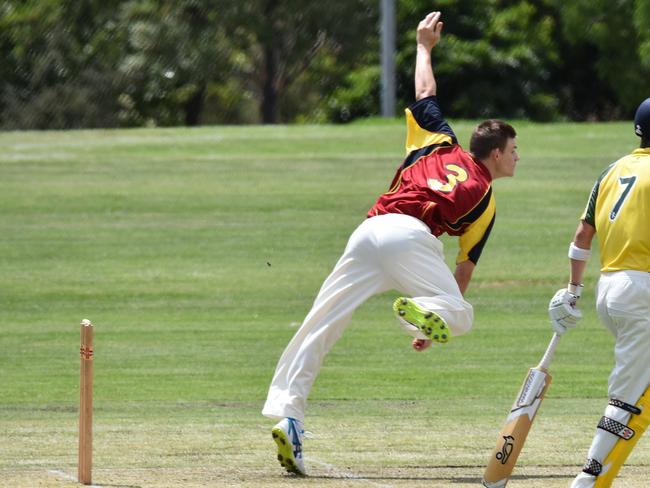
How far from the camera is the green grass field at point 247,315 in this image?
974 centimetres

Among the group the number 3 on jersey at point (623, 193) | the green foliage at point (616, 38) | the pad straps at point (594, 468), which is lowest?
the green foliage at point (616, 38)

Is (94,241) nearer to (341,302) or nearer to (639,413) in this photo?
(341,302)

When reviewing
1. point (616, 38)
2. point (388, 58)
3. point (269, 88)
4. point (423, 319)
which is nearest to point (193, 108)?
point (269, 88)

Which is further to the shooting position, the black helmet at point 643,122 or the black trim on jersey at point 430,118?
the black trim on jersey at point 430,118

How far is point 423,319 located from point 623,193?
1.35 metres

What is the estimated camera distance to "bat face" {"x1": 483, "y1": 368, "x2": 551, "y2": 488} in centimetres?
822

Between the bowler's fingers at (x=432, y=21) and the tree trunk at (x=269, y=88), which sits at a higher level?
the bowler's fingers at (x=432, y=21)

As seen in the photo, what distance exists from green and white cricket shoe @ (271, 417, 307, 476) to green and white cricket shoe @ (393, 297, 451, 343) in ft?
3.11

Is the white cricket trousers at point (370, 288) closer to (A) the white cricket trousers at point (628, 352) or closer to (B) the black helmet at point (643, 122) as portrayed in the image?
(A) the white cricket trousers at point (628, 352)

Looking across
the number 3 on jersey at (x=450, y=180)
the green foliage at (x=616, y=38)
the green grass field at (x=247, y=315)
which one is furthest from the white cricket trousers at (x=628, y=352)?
the green foliage at (x=616, y=38)

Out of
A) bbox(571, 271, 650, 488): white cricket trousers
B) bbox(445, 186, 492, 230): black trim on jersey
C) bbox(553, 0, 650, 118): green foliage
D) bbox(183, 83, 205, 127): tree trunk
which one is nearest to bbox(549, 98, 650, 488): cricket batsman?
bbox(571, 271, 650, 488): white cricket trousers

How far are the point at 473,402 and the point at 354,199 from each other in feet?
41.7

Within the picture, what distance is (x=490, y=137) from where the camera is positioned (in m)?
9.05

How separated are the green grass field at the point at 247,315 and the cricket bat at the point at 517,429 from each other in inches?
16.3
